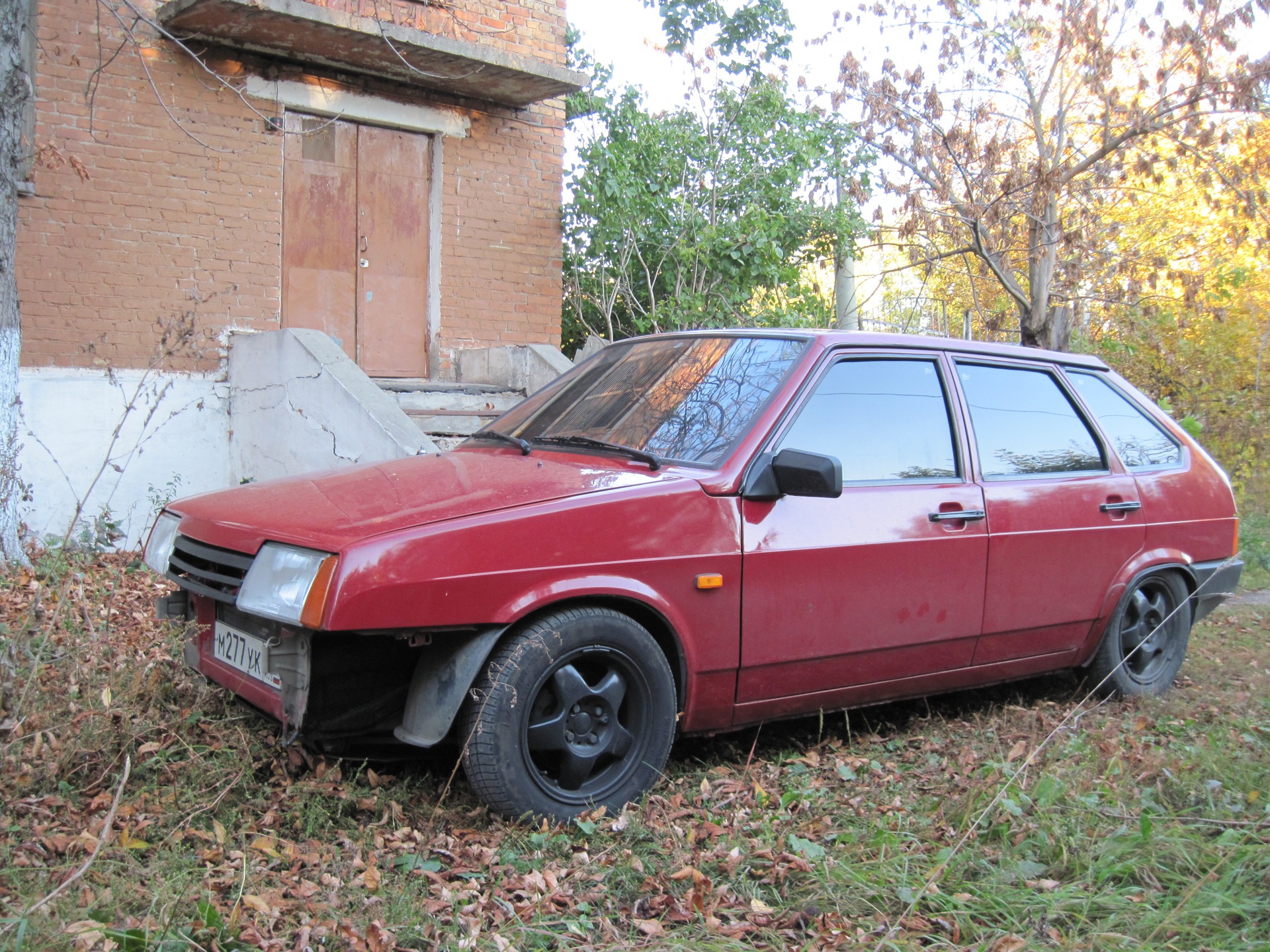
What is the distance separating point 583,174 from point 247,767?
8.70 meters

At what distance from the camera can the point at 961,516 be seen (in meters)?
4.12

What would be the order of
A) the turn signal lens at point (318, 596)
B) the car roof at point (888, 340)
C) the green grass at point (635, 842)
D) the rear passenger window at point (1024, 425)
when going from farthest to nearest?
the rear passenger window at point (1024, 425)
the car roof at point (888, 340)
the turn signal lens at point (318, 596)
the green grass at point (635, 842)

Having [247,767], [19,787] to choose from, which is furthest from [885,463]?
[19,787]

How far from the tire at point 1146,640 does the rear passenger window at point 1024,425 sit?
0.70 meters

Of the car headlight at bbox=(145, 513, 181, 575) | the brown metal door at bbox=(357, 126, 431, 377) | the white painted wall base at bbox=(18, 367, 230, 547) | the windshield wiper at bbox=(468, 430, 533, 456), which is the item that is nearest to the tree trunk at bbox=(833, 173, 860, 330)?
the brown metal door at bbox=(357, 126, 431, 377)

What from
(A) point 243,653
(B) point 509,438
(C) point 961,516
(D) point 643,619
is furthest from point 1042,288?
(A) point 243,653

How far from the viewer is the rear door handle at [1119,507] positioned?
4684 mm

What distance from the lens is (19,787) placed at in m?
3.15

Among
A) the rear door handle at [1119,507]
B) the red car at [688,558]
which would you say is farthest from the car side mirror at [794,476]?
the rear door handle at [1119,507]

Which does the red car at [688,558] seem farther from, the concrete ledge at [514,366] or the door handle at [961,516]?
the concrete ledge at [514,366]

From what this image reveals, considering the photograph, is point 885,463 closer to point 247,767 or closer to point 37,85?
point 247,767

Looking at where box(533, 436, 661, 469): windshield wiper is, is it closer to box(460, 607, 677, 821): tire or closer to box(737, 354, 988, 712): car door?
box(737, 354, 988, 712): car door

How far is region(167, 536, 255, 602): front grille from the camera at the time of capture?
10.6ft

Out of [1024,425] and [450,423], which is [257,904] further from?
[450,423]
